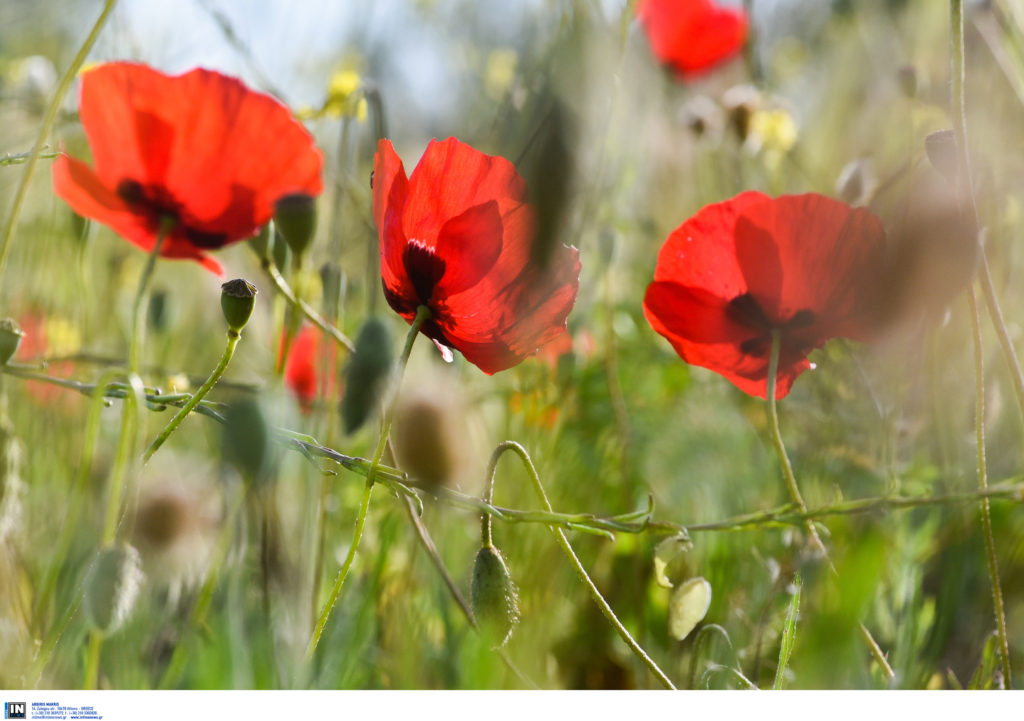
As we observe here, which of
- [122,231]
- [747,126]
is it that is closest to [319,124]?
[122,231]

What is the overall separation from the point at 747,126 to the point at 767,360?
0.47 m

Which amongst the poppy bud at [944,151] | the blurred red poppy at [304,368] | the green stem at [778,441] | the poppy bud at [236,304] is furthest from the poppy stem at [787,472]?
the blurred red poppy at [304,368]

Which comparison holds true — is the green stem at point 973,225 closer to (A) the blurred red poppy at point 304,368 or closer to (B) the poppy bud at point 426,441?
(B) the poppy bud at point 426,441

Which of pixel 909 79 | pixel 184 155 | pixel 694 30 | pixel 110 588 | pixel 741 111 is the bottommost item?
pixel 110 588

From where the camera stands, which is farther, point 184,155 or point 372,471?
point 184,155

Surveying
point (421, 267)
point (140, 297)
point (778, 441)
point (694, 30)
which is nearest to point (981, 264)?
point (778, 441)

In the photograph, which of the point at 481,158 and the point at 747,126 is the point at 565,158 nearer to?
the point at 481,158

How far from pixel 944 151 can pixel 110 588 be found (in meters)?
0.39

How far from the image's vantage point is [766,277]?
16.3 inches

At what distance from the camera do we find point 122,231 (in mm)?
459

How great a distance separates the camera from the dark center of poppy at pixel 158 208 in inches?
17.3

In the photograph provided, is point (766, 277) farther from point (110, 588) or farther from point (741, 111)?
point (741, 111)

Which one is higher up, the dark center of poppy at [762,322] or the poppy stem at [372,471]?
the dark center of poppy at [762,322]

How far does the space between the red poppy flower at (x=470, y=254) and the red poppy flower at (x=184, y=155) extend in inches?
3.4
